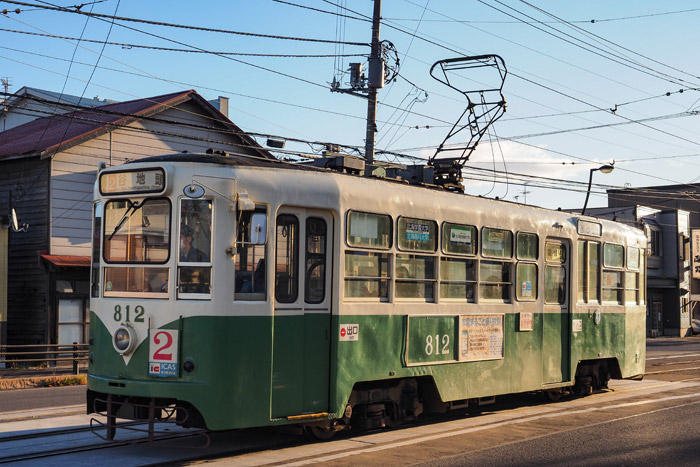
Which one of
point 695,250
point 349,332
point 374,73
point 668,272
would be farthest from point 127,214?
point 695,250

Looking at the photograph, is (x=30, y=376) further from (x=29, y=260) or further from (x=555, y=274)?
(x=555, y=274)

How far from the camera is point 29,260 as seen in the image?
24438 mm

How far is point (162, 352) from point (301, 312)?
62.3 inches

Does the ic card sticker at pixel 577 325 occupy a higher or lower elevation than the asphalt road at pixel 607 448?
higher

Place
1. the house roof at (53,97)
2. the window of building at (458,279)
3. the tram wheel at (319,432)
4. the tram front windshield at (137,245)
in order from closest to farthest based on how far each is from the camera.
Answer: the tram front windshield at (137,245), the tram wheel at (319,432), the window of building at (458,279), the house roof at (53,97)

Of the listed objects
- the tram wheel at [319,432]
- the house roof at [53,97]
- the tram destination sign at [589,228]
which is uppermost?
the house roof at [53,97]

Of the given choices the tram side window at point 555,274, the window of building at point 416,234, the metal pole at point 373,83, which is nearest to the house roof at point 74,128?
the metal pole at point 373,83

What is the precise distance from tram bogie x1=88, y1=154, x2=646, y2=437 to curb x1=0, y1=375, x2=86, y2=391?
10524 millimetres

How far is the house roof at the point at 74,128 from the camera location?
24141 mm

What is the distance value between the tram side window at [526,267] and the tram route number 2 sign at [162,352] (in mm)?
5930

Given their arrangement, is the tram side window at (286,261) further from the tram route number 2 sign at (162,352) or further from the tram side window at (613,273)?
the tram side window at (613,273)

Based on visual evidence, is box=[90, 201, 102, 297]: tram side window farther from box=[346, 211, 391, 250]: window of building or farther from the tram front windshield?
box=[346, 211, 391, 250]: window of building

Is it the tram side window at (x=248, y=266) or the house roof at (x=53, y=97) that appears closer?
the tram side window at (x=248, y=266)

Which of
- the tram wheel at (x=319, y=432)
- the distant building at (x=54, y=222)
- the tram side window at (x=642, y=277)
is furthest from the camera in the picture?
the distant building at (x=54, y=222)
